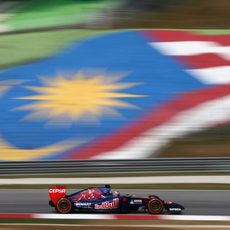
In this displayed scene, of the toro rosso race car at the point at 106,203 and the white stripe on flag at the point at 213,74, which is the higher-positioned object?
the white stripe on flag at the point at 213,74

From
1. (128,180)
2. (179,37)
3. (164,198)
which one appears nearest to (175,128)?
(128,180)

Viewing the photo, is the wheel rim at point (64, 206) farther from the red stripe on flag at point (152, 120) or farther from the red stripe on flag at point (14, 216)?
the red stripe on flag at point (152, 120)

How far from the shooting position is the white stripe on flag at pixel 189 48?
2127 centimetres

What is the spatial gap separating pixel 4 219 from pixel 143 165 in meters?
7.17

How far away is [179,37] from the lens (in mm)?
21922

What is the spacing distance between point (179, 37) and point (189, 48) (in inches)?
30.4

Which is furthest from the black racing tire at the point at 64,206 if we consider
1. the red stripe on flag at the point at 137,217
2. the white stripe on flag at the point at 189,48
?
the white stripe on flag at the point at 189,48

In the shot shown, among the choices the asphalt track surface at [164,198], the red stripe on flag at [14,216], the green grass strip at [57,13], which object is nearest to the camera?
the red stripe on flag at [14,216]

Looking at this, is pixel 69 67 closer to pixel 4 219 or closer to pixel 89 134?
pixel 89 134

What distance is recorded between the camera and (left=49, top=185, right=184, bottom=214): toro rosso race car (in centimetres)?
1088

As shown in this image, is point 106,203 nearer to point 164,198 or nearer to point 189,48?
point 164,198

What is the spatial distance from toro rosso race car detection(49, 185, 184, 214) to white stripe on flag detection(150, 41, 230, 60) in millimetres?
11128

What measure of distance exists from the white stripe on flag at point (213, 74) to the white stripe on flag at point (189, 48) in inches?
30.5

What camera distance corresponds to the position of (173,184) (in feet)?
51.0
